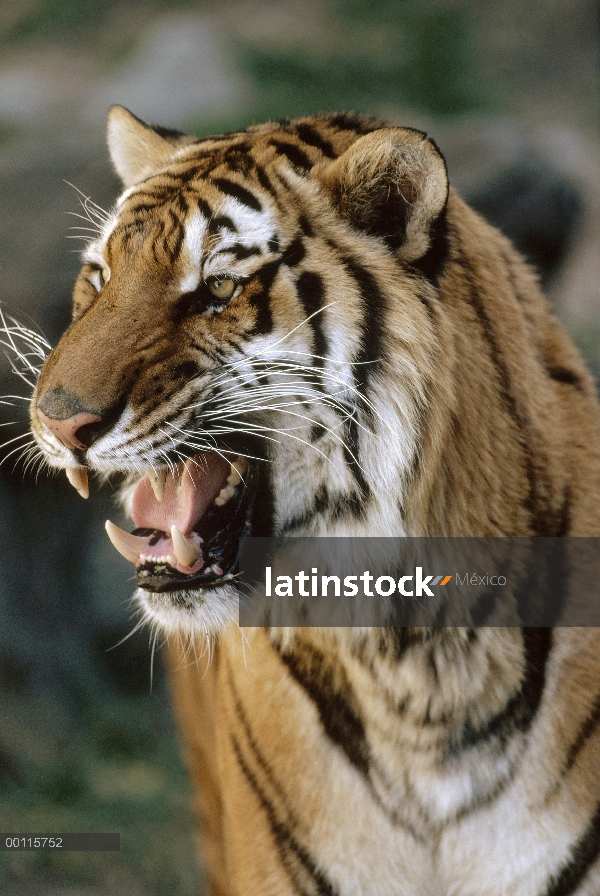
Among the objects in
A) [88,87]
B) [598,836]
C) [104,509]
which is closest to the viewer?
[598,836]

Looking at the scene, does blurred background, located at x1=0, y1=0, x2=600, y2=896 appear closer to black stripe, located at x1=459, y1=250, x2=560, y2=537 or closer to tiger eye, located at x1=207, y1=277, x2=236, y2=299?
black stripe, located at x1=459, y1=250, x2=560, y2=537

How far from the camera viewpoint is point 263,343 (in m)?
0.80

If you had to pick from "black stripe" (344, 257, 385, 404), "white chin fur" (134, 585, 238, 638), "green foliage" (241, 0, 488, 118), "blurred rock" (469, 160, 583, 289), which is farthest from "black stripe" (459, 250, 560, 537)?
"blurred rock" (469, 160, 583, 289)

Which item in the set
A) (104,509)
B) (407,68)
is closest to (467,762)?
(104,509)

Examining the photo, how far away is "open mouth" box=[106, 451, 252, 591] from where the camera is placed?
879 mm

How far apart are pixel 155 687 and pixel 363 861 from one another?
85cm

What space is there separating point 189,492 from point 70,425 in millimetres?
177

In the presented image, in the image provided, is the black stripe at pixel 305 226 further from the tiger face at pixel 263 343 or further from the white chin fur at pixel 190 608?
the white chin fur at pixel 190 608

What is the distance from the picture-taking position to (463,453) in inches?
33.1

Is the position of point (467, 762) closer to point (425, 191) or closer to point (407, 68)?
point (425, 191)

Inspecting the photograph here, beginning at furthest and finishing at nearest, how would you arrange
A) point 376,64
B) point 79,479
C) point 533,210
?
point 533,210
point 376,64
point 79,479

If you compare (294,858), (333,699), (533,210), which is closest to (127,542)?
(333,699)

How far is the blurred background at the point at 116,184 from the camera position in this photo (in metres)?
1.24

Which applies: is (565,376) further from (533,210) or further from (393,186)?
(533,210)
